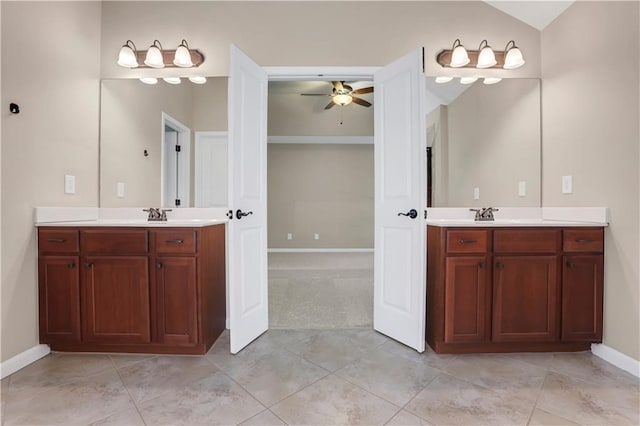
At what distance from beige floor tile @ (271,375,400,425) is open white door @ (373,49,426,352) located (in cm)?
66

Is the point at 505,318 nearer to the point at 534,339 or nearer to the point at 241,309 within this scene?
the point at 534,339

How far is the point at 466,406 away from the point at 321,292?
81.8 inches

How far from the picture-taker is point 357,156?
6465 millimetres

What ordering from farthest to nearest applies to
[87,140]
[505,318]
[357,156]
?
[357,156] → [87,140] → [505,318]

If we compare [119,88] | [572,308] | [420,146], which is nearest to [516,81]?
[420,146]

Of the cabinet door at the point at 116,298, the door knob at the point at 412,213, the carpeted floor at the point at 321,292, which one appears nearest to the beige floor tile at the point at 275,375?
the carpeted floor at the point at 321,292

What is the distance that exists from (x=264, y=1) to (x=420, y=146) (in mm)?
1796

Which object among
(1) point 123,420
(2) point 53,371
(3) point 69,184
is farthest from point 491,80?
(2) point 53,371

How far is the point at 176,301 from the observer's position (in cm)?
190

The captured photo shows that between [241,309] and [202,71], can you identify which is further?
[202,71]

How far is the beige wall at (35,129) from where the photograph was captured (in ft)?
5.68

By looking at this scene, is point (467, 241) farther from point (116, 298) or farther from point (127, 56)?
point (127, 56)

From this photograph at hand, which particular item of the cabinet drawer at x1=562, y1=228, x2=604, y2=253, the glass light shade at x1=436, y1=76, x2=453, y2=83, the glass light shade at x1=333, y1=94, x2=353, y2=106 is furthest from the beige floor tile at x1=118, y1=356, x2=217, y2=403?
the glass light shade at x1=333, y1=94, x2=353, y2=106

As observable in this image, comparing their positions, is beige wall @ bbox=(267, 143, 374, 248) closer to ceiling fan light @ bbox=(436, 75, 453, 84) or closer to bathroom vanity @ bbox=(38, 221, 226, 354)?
ceiling fan light @ bbox=(436, 75, 453, 84)
